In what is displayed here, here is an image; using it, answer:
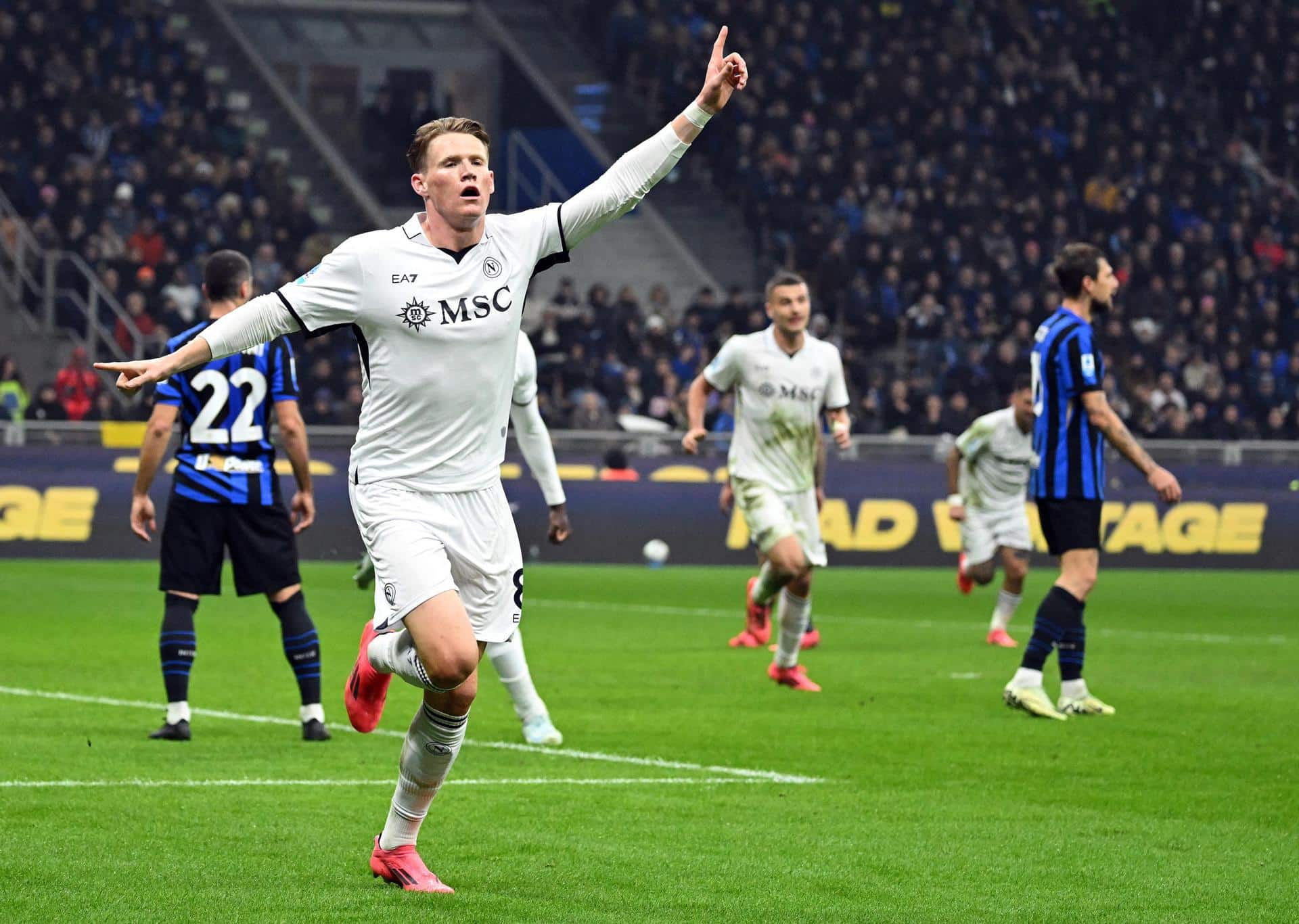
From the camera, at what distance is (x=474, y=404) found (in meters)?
5.98

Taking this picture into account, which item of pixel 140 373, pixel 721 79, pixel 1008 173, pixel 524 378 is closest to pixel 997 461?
pixel 524 378

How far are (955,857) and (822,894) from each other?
0.78 m

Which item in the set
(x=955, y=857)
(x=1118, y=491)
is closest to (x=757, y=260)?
(x=1118, y=491)

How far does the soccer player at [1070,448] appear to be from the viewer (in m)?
10.1

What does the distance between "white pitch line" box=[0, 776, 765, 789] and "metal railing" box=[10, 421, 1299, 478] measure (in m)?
13.0

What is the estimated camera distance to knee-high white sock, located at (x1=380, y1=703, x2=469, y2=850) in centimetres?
590

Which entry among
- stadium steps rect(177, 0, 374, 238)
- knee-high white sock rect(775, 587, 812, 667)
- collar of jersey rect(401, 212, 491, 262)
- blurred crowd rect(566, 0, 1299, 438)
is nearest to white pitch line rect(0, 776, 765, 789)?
collar of jersey rect(401, 212, 491, 262)

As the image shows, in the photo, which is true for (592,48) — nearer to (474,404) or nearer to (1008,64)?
(1008,64)

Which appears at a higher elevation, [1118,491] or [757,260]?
[757,260]

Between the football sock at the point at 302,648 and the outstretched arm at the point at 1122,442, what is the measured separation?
12.6 ft

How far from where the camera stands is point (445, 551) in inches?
233

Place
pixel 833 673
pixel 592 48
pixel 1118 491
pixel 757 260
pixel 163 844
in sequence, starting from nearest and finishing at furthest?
pixel 163 844 → pixel 833 673 → pixel 1118 491 → pixel 757 260 → pixel 592 48

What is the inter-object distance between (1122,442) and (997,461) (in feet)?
21.1

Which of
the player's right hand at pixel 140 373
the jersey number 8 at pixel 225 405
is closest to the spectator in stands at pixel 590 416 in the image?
the jersey number 8 at pixel 225 405
